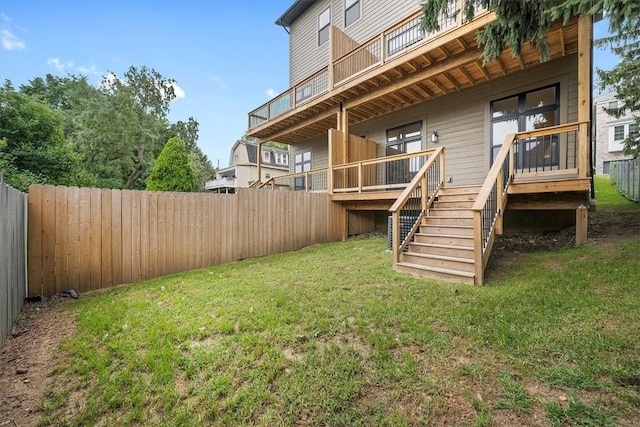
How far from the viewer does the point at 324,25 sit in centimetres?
1267

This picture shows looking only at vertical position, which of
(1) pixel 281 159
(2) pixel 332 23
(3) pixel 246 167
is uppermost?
(2) pixel 332 23

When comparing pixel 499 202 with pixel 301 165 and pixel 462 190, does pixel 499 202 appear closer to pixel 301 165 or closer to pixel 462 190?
pixel 462 190

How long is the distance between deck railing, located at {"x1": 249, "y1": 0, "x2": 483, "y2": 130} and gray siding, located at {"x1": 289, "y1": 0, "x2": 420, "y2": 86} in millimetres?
667

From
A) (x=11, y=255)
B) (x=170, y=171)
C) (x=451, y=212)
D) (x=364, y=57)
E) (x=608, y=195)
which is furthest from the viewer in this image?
(x=608, y=195)

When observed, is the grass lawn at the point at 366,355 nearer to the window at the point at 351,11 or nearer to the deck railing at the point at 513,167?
the deck railing at the point at 513,167

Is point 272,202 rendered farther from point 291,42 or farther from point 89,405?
point 291,42

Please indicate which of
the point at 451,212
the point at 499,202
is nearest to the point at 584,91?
the point at 499,202

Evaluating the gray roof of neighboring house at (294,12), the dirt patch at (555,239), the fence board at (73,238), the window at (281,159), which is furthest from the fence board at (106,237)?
the window at (281,159)

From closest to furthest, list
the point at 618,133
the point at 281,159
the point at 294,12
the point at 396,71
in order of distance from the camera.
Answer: the point at 396,71
the point at 294,12
the point at 618,133
the point at 281,159

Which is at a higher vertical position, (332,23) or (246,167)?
(332,23)

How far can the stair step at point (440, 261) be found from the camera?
4.41 m

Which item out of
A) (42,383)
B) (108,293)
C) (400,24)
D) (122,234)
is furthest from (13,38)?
(42,383)

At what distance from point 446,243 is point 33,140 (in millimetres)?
14053

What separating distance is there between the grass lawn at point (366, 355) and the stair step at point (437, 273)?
0.25 metres
